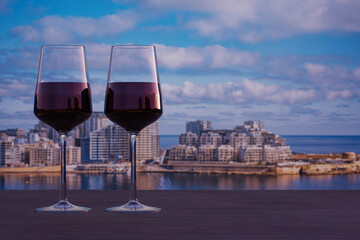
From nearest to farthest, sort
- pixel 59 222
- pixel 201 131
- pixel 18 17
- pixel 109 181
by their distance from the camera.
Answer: pixel 59 222, pixel 109 181, pixel 18 17, pixel 201 131

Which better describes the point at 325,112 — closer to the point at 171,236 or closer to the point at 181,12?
the point at 181,12

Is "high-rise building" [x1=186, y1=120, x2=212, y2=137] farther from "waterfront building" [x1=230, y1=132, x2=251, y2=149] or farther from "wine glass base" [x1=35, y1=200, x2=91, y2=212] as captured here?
"wine glass base" [x1=35, y1=200, x2=91, y2=212]

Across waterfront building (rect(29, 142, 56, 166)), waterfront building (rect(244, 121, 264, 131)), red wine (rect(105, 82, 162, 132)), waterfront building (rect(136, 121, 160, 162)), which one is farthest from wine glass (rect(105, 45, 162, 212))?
waterfront building (rect(244, 121, 264, 131))

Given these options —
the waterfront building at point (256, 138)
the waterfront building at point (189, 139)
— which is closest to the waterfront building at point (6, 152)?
the waterfront building at point (189, 139)

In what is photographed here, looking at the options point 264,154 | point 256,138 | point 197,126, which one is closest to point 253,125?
point 256,138

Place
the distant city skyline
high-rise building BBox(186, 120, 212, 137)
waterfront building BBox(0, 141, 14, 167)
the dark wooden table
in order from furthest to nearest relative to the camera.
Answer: high-rise building BBox(186, 120, 212, 137) → the distant city skyline → waterfront building BBox(0, 141, 14, 167) → the dark wooden table

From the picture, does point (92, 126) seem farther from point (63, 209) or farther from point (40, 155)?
point (63, 209)

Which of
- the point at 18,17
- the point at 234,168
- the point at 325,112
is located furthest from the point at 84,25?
the point at 325,112
